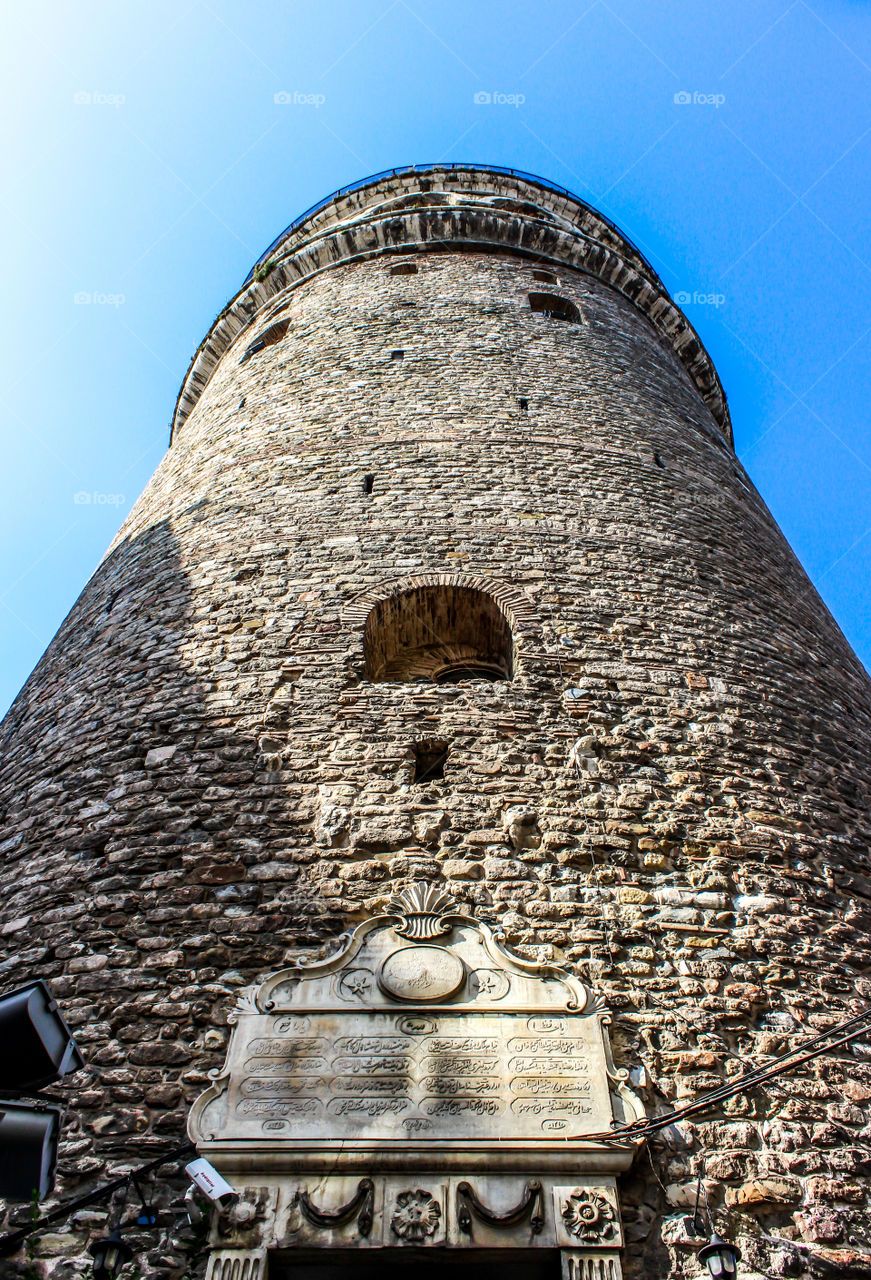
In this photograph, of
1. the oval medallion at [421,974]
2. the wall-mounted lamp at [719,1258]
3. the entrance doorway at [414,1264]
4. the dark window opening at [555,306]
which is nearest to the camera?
the wall-mounted lamp at [719,1258]

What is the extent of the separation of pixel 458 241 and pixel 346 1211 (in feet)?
31.6

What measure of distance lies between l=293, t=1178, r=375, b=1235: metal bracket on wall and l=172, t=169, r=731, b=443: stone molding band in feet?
30.9

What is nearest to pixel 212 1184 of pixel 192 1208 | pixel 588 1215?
pixel 192 1208

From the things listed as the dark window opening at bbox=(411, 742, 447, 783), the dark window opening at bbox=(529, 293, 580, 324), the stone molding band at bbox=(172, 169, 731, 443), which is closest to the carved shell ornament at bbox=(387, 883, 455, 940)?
the dark window opening at bbox=(411, 742, 447, 783)

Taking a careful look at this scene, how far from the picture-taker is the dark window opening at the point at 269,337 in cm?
961

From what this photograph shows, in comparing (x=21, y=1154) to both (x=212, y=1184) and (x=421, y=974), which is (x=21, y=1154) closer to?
(x=212, y=1184)

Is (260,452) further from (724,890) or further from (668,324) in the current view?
(668,324)

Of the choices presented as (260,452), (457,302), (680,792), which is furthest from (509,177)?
(680,792)

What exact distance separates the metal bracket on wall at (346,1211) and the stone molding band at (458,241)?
9.42 meters

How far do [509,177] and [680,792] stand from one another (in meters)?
10.4

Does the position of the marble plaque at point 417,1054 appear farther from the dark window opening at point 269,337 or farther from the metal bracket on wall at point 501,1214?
the dark window opening at point 269,337

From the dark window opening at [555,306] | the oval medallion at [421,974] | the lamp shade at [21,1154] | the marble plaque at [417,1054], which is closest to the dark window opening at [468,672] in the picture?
the marble plaque at [417,1054]

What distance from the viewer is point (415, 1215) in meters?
2.85

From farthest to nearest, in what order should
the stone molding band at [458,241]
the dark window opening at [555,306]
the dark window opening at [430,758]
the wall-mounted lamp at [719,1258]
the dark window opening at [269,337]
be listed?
the stone molding band at [458,241] < the dark window opening at [269,337] < the dark window opening at [555,306] < the dark window opening at [430,758] < the wall-mounted lamp at [719,1258]
